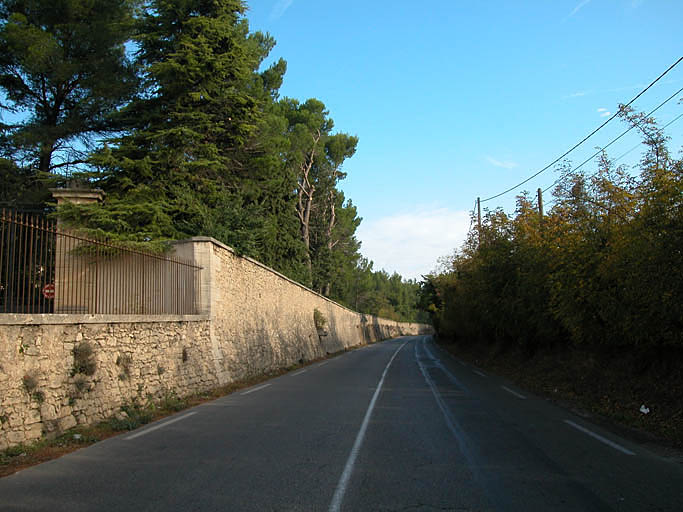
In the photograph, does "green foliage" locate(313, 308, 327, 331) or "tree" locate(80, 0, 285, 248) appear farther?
"green foliage" locate(313, 308, 327, 331)

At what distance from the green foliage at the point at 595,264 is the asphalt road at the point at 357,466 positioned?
2.55 meters

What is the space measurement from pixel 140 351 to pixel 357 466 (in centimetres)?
666

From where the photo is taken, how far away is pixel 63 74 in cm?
2053

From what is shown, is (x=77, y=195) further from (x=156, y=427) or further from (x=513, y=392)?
(x=513, y=392)

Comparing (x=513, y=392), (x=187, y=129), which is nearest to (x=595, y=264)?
(x=513, y=392)

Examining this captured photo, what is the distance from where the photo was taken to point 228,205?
69.3 feet

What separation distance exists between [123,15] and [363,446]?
23.5 metres

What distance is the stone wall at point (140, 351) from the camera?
7500 mm

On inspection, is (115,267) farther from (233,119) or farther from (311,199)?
(311,199)

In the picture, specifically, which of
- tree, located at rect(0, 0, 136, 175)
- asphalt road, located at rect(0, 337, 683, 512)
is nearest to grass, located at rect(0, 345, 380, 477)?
asphalt road, located at rect(0, 337, 683, 512)

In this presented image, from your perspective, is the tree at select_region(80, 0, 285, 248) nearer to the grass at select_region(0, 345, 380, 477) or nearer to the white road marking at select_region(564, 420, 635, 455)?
the grass at select_region(0, 345, 380, 477)

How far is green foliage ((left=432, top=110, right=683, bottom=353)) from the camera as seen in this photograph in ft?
28.0

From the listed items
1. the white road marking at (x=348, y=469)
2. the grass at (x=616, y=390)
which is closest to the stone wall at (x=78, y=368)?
the white road marking at (x=348, y=469)

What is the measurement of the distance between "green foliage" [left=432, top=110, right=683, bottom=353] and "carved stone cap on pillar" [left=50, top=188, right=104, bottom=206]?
15187 mm
